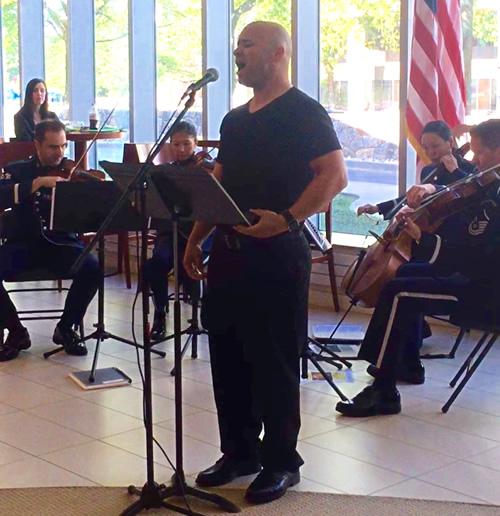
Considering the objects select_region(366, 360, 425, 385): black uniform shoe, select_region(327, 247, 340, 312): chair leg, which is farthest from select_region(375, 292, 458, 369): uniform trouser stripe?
select_region(327, 247, 340, 312): chair leg

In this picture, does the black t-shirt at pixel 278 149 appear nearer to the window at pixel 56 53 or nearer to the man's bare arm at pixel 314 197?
the man's bare arm at pixel 314 197

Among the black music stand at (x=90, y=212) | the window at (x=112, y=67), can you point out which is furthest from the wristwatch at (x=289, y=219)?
the window at (x=112, y=67)

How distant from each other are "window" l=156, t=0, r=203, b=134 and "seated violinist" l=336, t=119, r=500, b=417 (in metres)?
3.54

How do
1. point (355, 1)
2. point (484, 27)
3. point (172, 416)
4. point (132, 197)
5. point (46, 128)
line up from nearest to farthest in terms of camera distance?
1. point (132, 197)
2. point (172, 416)
3. point (46, 128)
4. point (484, 27)
5. point (355, 1)

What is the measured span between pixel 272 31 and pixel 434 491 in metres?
1.53

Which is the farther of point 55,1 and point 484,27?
point 55,1

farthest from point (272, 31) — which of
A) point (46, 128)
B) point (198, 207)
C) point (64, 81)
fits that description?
point (64, 81)

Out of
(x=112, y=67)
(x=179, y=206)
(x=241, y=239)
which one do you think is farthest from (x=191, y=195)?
(x=112, y=67)

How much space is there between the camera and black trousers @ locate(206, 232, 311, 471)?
3143 mm

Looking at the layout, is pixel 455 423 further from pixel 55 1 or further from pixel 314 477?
pixel 55 1

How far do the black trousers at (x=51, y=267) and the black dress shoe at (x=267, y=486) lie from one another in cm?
214

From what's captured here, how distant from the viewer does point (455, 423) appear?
400cm

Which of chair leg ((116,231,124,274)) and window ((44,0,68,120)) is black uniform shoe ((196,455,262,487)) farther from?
window ((44,0,68,120))

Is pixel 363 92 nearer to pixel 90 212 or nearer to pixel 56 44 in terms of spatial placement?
pixel 90 212
